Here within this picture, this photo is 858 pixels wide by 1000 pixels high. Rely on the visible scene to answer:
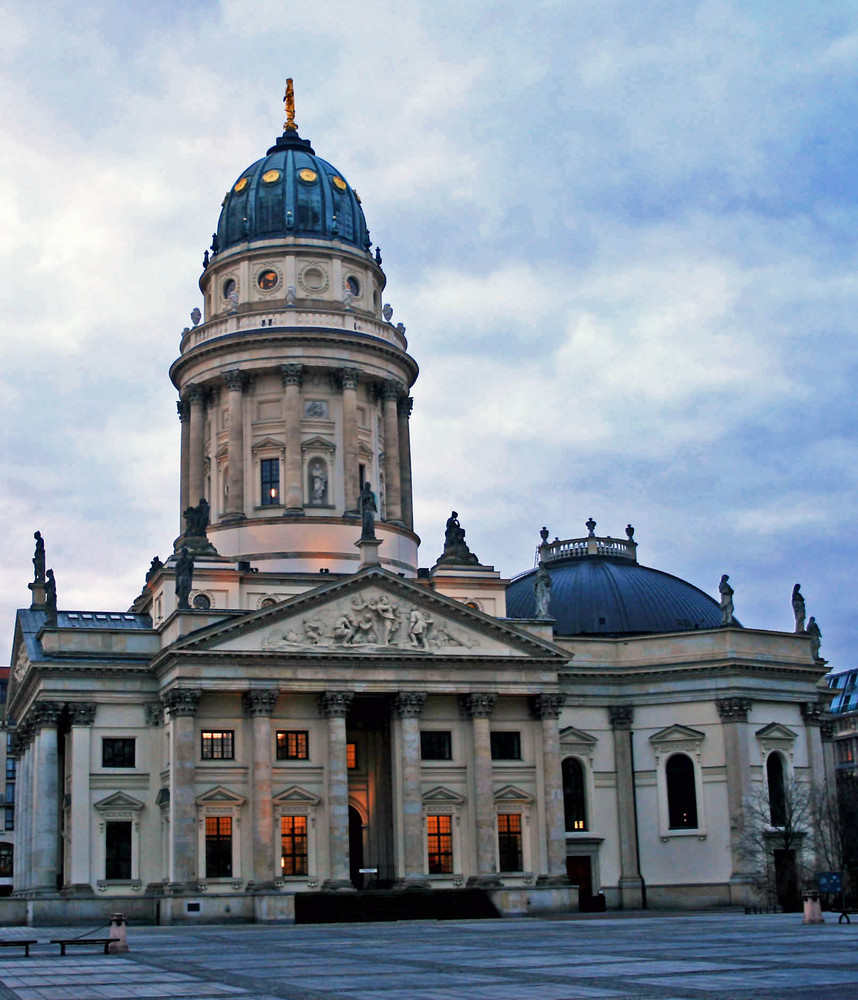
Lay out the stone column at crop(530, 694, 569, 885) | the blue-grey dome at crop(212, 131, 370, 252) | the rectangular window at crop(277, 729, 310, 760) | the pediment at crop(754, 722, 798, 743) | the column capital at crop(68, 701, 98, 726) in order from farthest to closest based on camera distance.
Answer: the blue-grey dome at crop(212, 131, 370, 252), the pediment at crop(754, 722, 798, 743), the stone column at crop(530, 694, 569, 885), the column capital at crop(68, 701, 98, 726), the rectangular window at crop(277, 729, 310, 760)

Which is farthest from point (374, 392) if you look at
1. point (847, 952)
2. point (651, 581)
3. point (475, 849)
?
point (847, 952)

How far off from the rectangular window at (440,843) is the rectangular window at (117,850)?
13.5m

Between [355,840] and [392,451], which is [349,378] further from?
[355,840]

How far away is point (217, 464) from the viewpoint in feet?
260

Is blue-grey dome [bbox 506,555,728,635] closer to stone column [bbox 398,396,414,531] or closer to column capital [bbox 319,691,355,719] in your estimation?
stone column [bbox 398,396,414,531]

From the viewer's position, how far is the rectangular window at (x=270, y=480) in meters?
76.7

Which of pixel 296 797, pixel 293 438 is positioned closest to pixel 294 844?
pixel 296 797

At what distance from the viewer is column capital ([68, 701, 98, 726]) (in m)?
66.4

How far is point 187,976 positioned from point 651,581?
54688mm

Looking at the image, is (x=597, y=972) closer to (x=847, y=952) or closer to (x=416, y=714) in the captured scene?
(x=847, y=952)

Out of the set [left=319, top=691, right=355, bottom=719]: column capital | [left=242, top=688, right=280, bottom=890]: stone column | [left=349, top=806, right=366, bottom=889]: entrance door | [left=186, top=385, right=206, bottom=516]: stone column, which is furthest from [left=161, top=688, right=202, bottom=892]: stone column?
[left=186, top=385, right=206, bottom=516]: stone column

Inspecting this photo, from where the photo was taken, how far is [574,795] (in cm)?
7306

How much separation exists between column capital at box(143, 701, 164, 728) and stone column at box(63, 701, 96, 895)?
2393mm

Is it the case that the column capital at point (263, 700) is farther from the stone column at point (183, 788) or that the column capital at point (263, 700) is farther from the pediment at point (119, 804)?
the pediment at point (119, 804)
